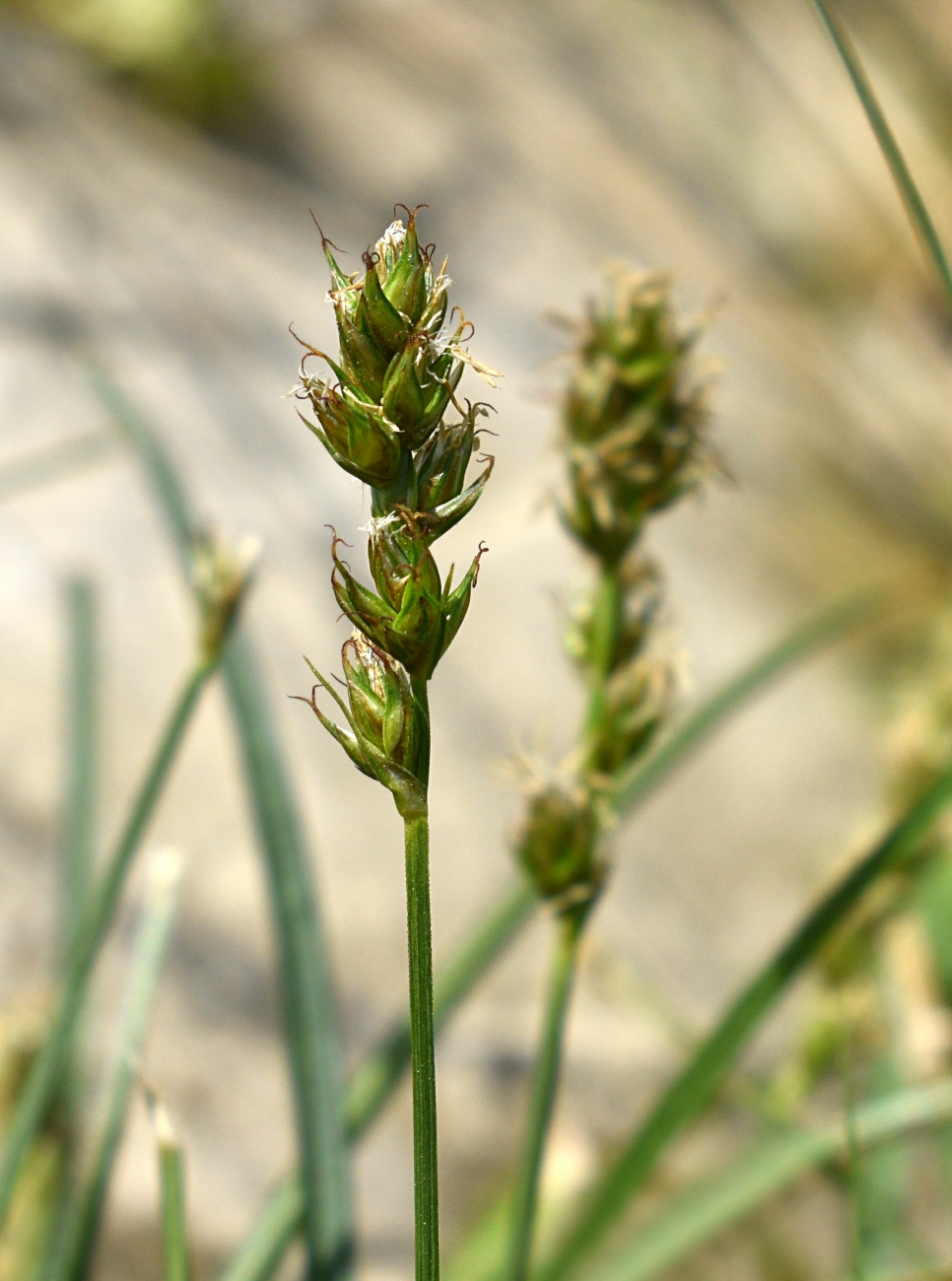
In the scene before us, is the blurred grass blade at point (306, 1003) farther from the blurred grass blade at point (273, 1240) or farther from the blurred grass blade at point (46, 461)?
the blurred grass blade at point (46, 461)

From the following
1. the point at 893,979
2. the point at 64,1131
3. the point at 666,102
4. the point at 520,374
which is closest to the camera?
the point at 64,1131

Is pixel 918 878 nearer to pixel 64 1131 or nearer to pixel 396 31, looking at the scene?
pixel 64 1131

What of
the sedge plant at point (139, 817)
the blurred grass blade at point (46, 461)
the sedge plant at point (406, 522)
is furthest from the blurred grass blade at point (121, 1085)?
the blurred grass blade at point (46, 461)

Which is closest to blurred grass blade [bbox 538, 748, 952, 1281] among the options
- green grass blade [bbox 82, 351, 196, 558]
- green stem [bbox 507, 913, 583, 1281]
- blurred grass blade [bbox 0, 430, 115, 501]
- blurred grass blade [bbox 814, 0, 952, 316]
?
green stem [bbox 507, 913, 583, 1281]

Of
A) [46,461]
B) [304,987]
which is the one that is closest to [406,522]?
[304,987]

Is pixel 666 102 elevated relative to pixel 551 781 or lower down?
elevated

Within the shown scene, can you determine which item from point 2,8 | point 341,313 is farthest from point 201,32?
point 341,313
